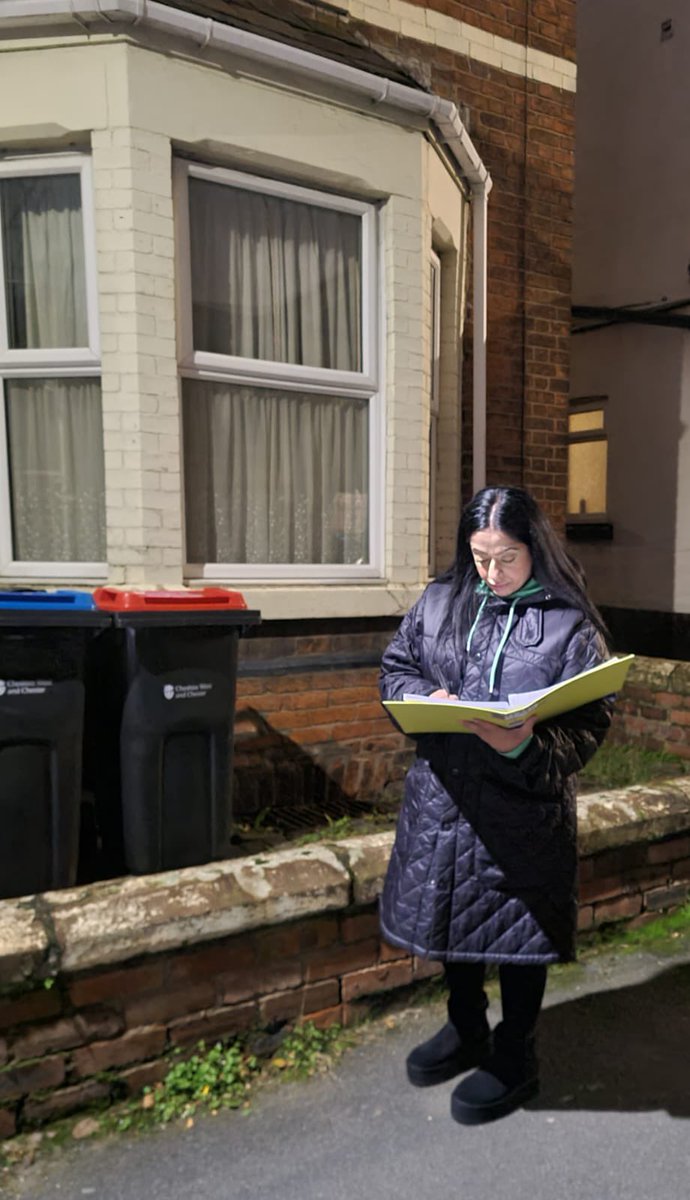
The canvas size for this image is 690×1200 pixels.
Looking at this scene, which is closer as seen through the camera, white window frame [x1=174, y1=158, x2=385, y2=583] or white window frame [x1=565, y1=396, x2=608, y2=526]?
white window frame [x1=174, y1=158, x2=385, y2=583]

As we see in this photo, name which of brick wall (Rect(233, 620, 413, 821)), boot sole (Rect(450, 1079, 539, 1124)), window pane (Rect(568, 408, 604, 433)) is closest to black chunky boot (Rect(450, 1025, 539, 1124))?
boot sole (Rect(450, 1079, 539, 1124))

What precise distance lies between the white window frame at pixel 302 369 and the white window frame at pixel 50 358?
382mm

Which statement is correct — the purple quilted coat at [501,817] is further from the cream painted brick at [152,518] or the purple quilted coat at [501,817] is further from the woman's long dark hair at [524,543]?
the cream painted brick at [152,518]

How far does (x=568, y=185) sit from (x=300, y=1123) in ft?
19.7

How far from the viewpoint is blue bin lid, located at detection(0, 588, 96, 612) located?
2416 millimetres

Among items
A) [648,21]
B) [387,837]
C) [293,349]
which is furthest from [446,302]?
[648,21]

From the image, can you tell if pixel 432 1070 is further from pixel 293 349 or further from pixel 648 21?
pixel 648 21

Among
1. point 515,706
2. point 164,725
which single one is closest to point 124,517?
point 164,725

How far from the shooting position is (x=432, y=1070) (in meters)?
2.25

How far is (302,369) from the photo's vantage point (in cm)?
→ 400

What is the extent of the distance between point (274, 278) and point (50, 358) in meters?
1.19

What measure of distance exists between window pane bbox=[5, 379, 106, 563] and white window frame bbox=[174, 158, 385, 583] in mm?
484

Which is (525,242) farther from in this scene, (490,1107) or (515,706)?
(490,1107)

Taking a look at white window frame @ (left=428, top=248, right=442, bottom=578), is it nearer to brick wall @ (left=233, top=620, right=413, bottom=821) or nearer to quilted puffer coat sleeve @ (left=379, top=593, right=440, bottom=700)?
brick wall @ (left=233, top=620, right=413, bottom=821)
